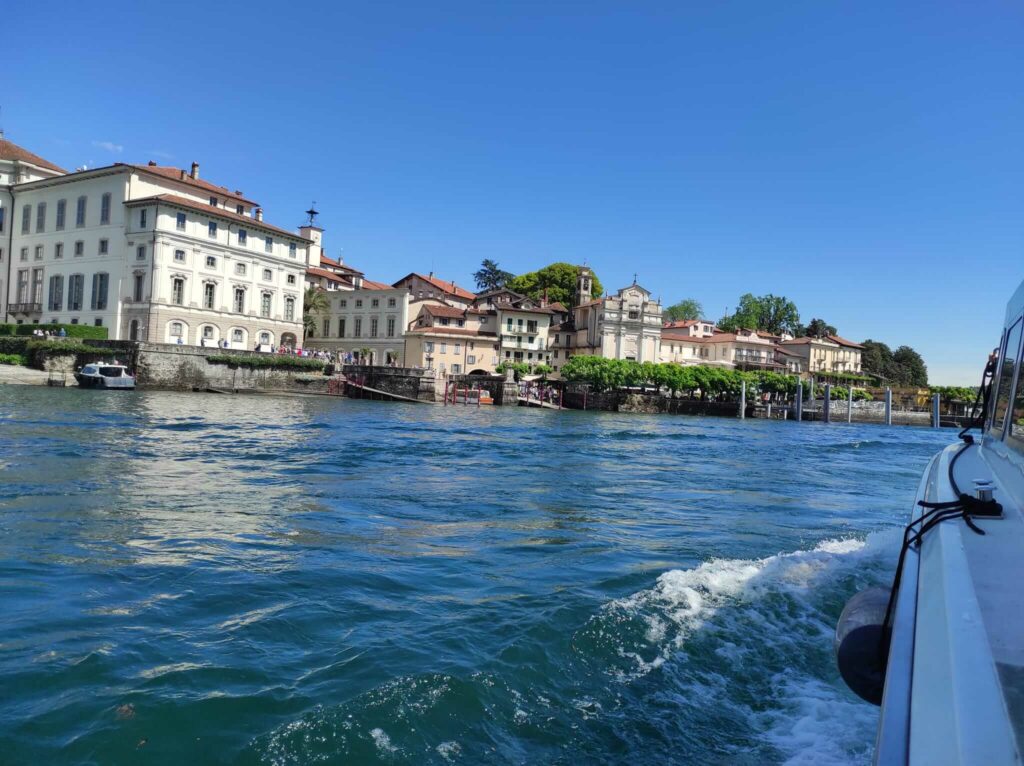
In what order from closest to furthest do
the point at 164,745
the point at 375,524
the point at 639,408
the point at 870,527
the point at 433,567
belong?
the point at 164,745
the point at 433,567
the point at 375,524
the point at 870,527
the point at 639,408

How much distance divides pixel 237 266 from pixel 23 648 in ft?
188

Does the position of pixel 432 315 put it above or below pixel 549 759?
above

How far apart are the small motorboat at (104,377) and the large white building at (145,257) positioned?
8.48m

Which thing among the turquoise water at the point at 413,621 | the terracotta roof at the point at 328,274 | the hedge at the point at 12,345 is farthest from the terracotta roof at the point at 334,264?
the turquoise water at the point at 413,621

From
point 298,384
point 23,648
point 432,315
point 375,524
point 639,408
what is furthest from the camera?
point 432,315

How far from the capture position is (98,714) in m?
3.69

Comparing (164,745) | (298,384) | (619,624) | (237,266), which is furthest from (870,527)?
(237,266)

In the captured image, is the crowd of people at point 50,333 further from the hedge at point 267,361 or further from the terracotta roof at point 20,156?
the terracotta roof at point 20,156

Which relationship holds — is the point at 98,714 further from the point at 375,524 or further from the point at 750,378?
the point at 750,378

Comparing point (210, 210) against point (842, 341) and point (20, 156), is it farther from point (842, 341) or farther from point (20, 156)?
point (842, 341)

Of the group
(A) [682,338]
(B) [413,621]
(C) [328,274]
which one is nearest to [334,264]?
(C) [328,274]

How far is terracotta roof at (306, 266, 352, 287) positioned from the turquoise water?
63.0 meters

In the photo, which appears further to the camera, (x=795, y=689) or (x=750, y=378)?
(x=750, y=378)

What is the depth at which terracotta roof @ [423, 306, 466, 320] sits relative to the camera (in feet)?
232
